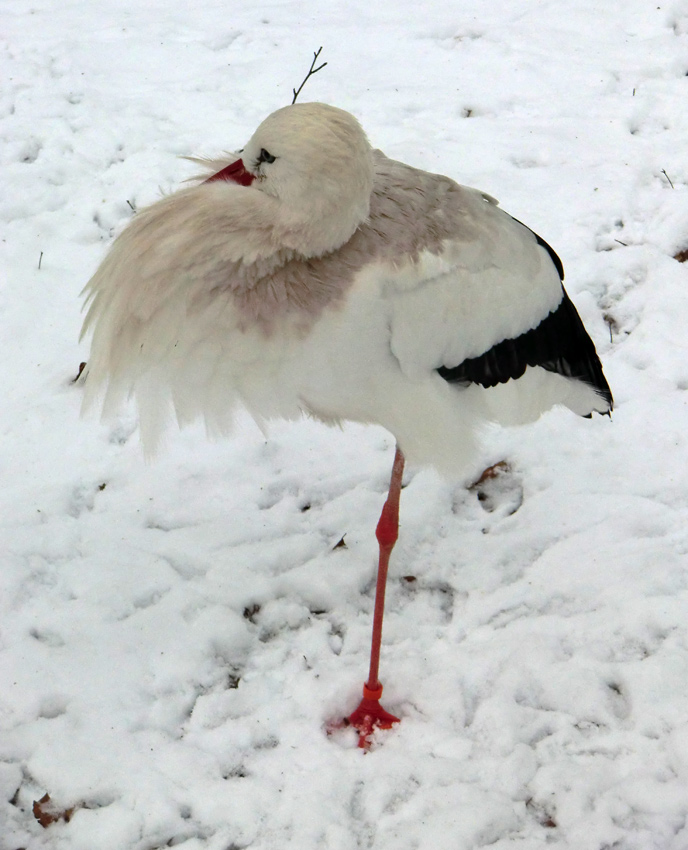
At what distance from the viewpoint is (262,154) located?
66.0 inches

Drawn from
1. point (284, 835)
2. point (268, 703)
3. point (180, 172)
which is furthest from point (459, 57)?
point (284, 835)

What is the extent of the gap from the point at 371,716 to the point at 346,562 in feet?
1.71

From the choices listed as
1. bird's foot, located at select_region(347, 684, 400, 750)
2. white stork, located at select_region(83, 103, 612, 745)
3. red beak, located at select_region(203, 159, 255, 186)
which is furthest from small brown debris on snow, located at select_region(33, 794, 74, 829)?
red beak, located at select_region(203, 159, 255, 186)

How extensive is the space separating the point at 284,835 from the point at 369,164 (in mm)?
1492

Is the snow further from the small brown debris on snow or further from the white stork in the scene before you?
the white stork

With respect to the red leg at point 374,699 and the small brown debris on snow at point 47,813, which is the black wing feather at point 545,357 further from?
the small brown debris on snow at point 47,813

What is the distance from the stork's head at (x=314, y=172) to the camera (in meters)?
1.58

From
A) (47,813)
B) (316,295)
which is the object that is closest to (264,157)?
(316,295)

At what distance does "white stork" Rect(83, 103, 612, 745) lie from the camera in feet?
5.40

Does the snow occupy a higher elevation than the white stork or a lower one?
lower

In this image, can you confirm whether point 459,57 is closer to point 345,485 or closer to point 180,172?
point 180,172

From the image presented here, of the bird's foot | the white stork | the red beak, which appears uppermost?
the red beak

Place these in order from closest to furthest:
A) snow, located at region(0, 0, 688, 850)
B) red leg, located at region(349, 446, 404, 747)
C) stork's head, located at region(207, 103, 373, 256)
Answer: stork's head, located at region(207, 103, 373, 256) → snow, located at region(0, 0, 688, 850) → red leg, located at region(349, 446, 404, 747)

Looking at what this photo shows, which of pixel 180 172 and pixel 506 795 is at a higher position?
pixel 180 172
